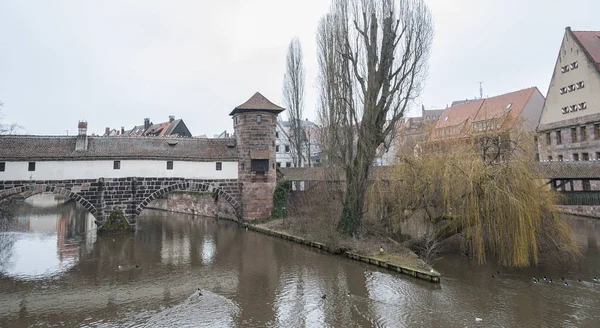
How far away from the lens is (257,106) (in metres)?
22.4

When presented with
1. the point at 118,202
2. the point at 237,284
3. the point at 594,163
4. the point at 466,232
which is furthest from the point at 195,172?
the point at 594,163

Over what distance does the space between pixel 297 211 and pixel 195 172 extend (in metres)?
6.40

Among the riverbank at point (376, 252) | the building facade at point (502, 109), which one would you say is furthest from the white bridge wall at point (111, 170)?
the building facade at point (502, 109)

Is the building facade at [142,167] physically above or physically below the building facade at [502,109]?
below

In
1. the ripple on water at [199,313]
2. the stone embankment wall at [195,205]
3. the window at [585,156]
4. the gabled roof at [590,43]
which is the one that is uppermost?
the gabled roof at [590,43]

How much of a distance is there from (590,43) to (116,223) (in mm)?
32002

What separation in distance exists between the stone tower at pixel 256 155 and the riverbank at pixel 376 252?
476cm

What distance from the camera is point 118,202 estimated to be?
20.0 m

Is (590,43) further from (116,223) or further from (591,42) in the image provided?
(116,223)

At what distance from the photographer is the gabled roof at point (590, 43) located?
2442cm

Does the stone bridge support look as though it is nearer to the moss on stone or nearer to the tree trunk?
the moss on stone

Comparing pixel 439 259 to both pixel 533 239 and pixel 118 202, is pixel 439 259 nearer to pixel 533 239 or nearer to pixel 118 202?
pixel 533 239

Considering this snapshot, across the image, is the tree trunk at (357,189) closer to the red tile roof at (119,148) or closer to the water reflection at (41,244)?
the red tile roof at (119,148)

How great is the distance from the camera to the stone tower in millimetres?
22422
